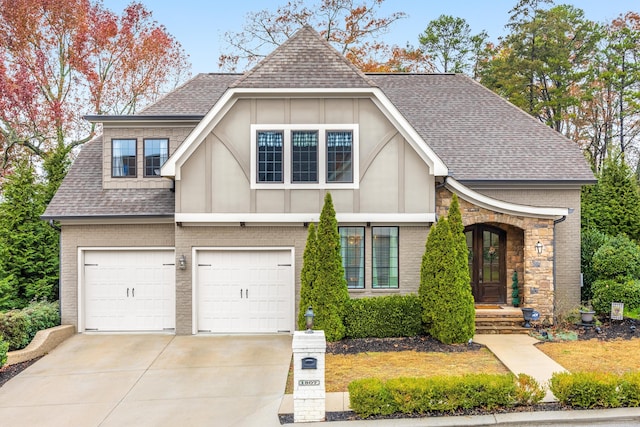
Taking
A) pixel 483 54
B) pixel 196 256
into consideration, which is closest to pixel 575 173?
pixel 196 256

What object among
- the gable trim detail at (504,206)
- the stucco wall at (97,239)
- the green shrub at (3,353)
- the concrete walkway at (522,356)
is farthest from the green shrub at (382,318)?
the green shrub at (3,353)

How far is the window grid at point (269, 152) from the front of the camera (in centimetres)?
1174

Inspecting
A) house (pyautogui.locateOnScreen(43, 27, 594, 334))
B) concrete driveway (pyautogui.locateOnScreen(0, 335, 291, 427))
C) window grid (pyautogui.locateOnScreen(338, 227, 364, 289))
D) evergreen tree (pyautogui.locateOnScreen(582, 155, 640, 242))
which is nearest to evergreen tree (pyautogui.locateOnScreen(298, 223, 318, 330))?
concrete driveway (pyautogui.locateOnScreen(0, 335, 291, 427))

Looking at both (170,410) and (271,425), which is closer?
(271,425)

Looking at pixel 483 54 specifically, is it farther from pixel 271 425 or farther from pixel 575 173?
pixel 271 425

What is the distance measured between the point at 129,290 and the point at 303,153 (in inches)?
237

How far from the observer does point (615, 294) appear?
12.3 metres

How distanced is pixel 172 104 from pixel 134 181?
2.68m

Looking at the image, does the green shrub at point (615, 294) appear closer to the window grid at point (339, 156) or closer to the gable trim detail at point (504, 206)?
the gable trim detail at point (504, 206)

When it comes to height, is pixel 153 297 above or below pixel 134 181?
below

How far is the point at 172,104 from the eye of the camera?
45.8ft

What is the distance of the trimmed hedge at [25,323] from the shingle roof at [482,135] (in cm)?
1166

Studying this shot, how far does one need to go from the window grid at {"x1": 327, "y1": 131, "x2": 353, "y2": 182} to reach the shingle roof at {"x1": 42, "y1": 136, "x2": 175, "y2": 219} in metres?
4.37

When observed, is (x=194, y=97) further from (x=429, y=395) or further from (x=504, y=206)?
(x=429, y=395)
